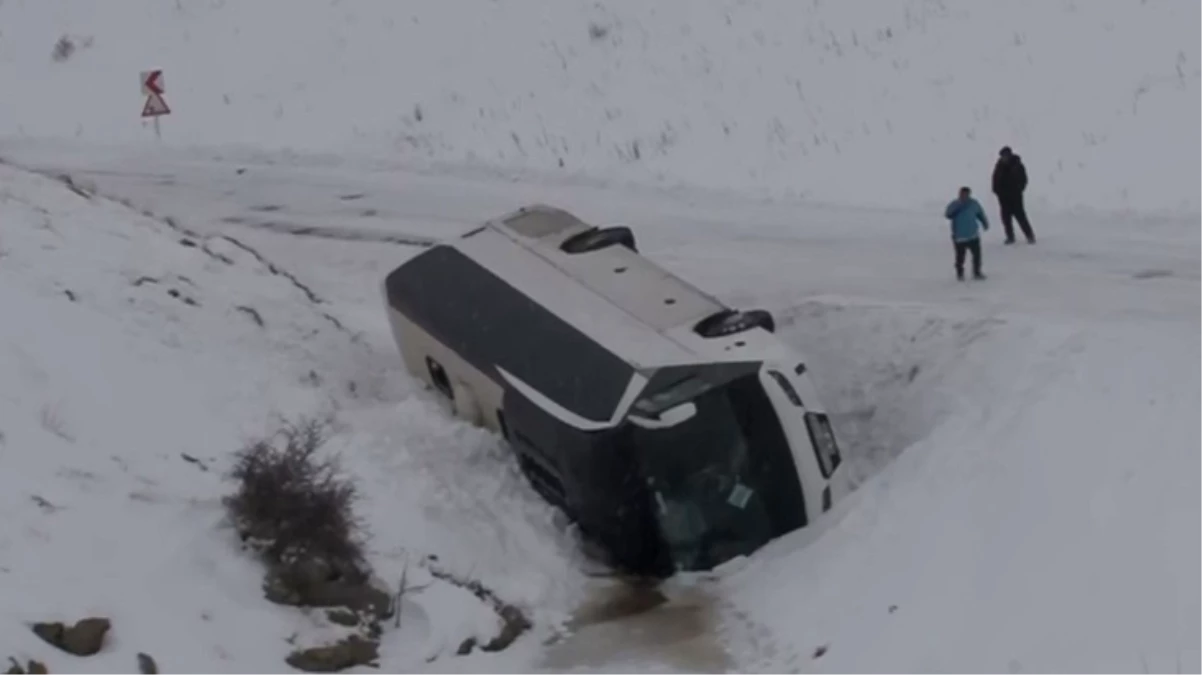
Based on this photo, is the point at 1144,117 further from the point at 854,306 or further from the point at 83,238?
the point at 83,238

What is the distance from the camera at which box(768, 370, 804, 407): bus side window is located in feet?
42.3

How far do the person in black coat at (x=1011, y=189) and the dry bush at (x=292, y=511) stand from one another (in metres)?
9.83

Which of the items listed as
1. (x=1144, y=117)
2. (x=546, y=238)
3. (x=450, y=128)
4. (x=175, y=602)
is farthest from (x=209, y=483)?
(x=450, y=128)

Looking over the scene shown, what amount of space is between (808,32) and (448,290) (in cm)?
1375

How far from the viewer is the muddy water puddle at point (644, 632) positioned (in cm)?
1135

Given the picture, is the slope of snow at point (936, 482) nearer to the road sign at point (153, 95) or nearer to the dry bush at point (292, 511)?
the dry bush at point (292, 511)

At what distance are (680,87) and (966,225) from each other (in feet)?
32.8

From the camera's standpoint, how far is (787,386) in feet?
42.6

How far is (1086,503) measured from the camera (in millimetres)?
11414

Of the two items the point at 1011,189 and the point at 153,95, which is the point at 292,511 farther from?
the point at 153,95

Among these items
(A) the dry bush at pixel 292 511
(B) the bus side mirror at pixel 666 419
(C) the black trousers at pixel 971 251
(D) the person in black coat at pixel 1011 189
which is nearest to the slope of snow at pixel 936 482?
(C) the black trousers at pixel 971 251

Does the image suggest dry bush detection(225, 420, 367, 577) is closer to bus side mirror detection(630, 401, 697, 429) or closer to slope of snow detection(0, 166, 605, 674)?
slope of snow detection(0, 166, 605, 674)

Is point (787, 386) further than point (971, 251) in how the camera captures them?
No

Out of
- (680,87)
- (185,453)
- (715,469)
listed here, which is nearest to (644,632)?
(715,469)
